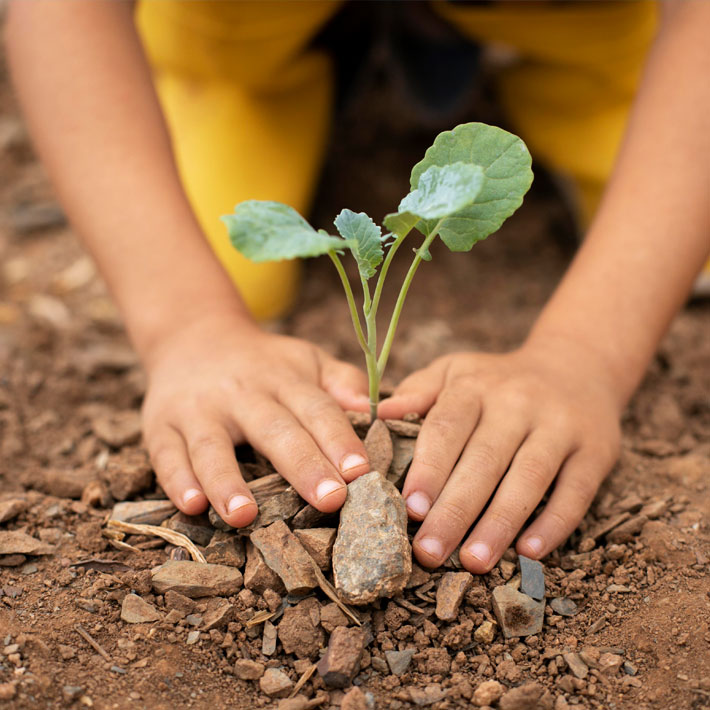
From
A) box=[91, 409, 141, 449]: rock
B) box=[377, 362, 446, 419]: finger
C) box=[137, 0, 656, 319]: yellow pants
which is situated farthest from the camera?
box=[137, 0, 656, 319]: yellow pants

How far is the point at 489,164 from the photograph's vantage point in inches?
39.1

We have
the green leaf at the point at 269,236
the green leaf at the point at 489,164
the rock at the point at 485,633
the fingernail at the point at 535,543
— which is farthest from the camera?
the fingernail at the point at 535,543

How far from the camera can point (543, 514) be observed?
1.25 meters

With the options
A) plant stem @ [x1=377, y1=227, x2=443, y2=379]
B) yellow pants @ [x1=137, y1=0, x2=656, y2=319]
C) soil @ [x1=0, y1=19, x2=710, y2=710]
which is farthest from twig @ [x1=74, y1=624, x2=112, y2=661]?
yellow pants @ [x1=137, y1=0, x2=656, y2=319]

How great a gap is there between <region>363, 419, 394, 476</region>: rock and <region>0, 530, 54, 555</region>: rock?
0.54 metres

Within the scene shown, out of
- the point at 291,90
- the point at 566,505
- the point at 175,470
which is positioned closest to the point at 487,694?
the point at 566,505

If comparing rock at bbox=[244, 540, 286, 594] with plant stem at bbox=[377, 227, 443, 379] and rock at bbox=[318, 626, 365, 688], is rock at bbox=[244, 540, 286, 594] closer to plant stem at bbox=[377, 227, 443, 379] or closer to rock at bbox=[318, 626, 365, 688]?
rock at bbox=[318, 626, 365, 688]

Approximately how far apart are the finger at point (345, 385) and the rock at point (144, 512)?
13.6 inches

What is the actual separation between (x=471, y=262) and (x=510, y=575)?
1516mm

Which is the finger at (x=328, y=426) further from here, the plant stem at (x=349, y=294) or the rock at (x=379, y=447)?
the plant stem at (x=349, y=294)

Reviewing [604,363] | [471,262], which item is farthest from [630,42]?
[604,363]

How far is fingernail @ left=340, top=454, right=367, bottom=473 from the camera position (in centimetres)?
117

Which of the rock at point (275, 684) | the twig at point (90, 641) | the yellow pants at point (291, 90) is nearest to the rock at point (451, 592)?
the rock at point (275, 684)

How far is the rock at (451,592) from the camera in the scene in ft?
3.56
